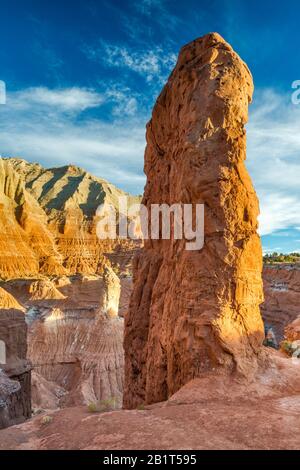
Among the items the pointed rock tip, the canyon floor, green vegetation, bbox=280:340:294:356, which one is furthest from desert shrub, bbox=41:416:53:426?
the pointed rock tip

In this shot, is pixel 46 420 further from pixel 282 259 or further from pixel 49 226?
pixel 49 226

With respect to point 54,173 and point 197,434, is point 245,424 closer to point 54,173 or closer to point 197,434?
point 197,434

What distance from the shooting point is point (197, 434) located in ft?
16.1

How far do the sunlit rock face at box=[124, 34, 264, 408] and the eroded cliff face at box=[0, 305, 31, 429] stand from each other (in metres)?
8.24

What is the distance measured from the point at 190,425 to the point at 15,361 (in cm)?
1388

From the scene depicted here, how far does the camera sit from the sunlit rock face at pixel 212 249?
7980 mm

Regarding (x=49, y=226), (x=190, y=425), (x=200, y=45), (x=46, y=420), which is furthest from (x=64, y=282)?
(x=190, y=425)

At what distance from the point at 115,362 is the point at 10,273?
126 ft

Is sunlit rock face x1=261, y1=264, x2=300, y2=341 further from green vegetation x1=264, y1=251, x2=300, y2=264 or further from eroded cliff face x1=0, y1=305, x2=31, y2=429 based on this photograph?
eroded cliff face x1=0, y1=305, x2=31, y2=429

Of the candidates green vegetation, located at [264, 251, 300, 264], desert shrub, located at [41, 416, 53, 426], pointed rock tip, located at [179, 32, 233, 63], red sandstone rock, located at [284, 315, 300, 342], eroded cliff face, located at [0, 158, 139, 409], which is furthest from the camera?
green vegetation, located at [264, 251, 300, 264]

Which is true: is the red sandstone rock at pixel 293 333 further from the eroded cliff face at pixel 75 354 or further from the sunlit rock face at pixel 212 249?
the eroded cliff face at pixel 75 354

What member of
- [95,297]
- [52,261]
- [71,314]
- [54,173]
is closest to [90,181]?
[54,173]

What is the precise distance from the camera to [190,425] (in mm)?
5273

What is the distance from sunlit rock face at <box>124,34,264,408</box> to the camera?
7.98 metres
